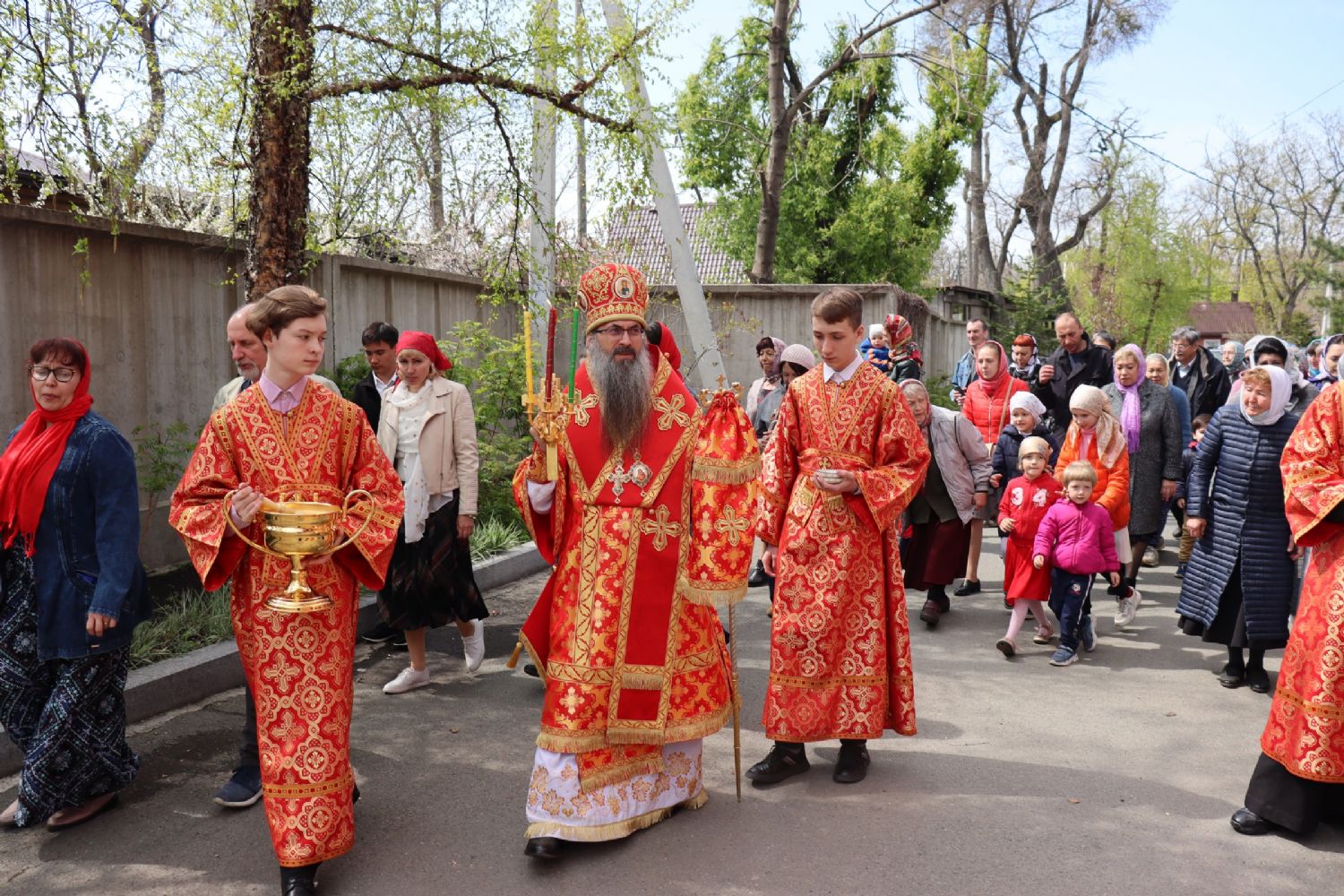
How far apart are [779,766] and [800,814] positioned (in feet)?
1.20

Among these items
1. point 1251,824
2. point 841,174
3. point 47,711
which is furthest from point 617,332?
point 841,174

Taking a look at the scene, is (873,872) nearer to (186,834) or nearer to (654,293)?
(186,834)

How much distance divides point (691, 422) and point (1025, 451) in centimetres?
388

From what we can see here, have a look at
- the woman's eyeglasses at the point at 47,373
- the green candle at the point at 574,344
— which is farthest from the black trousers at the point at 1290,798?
the woman's eyeglasses at the point at 47,373

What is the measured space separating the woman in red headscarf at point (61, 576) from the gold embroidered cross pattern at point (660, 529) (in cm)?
189

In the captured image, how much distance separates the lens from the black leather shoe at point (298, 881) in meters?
3.52

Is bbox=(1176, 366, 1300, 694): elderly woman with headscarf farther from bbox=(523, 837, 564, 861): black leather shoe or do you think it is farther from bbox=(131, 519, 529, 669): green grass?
bbox=(131, 519, 529, 669): green grass

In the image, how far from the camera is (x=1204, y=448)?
237 inches

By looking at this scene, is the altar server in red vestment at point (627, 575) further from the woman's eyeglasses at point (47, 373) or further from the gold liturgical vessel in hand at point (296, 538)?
the woman's eyeglasses at point (47, 373)

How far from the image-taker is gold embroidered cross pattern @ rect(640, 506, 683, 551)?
404 cm

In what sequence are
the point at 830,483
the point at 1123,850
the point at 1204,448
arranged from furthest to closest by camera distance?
the point at 1204,448, the point at 830,483, the point at 1123,850

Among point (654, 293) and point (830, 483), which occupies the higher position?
point (654, 293)

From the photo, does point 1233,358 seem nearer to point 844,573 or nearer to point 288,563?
point 844,573

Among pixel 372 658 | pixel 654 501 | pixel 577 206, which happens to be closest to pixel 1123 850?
pixel 654 501
